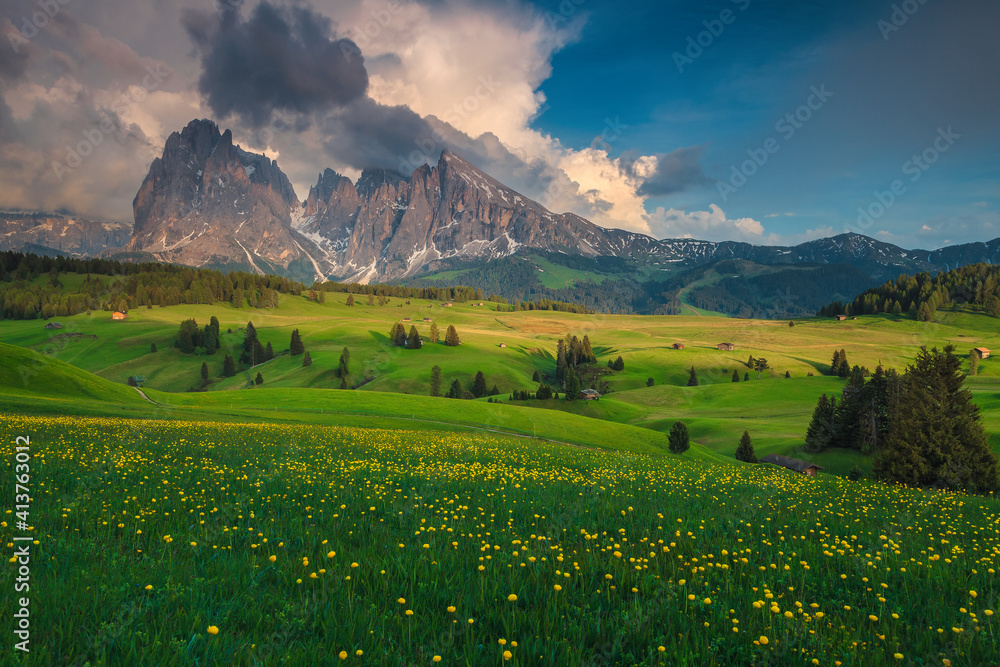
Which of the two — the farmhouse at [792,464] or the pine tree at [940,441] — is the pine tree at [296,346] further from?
the pine tree at [940,441]

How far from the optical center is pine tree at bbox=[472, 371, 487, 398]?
133375 mm

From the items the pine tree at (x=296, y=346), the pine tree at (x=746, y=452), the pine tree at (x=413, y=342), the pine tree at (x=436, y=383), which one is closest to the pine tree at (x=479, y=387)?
the pine tree at (x=436, y=383)

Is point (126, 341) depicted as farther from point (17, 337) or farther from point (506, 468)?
point (506, 468)

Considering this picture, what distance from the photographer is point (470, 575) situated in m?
6.38

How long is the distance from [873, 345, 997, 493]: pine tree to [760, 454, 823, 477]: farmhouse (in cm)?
3147

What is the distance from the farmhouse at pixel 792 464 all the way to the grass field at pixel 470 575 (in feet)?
179

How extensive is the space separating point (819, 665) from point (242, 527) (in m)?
8.68

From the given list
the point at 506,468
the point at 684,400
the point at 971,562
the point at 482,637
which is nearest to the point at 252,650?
the point at 482,637

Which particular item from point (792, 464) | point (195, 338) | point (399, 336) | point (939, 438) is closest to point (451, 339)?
point (399, 336)

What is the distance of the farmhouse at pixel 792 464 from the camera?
193 ft

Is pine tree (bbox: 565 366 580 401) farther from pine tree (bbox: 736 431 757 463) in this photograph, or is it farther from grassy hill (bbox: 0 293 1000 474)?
pine tree (bbox: 736 431 757 463)

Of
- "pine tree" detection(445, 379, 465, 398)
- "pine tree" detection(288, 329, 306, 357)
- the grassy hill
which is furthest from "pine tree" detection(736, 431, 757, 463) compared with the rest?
"pine tree" detection(288, 329, 306, 357)

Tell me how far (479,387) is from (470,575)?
129 m

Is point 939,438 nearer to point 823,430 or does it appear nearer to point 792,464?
point 792,464
